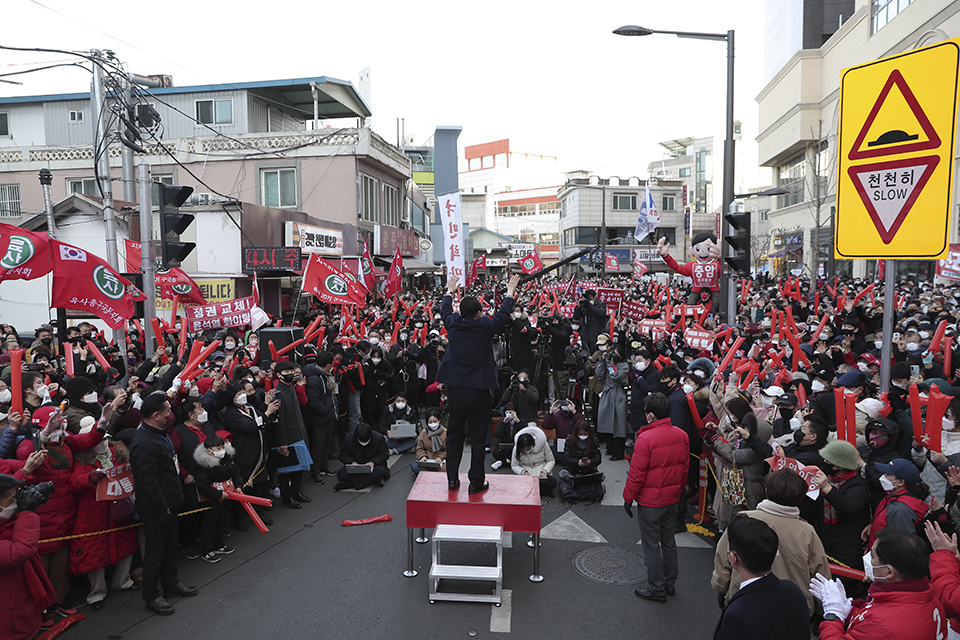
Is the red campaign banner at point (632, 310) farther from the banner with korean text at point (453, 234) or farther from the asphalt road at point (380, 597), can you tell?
the asphalt road at point (380, 597)

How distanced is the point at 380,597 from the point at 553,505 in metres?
3.13

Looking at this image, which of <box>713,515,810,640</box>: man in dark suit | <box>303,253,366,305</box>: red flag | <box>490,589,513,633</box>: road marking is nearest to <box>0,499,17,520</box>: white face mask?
<box>490,589,513,633</box>: road marking

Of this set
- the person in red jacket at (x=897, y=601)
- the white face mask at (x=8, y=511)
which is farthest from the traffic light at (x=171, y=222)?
the person in red jacket at (x=897, y=601)

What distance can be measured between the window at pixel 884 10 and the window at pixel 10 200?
1570 inches

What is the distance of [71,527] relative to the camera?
5539mm

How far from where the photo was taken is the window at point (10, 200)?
24562mm

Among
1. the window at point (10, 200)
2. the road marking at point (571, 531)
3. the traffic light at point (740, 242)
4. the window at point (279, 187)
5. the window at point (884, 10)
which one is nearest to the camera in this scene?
the road marking at point (571, 531)

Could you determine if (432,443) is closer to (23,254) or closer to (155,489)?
(155,489)

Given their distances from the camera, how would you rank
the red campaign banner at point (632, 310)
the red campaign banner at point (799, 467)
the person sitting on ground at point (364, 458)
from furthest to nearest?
the red campaign banner at point (632, 310) → the person sitting on ground at point (364, 458) → the red campaign banner at point (799, 467)

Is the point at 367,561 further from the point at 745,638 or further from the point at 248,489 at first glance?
the point at 745,638

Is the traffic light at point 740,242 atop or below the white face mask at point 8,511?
atop

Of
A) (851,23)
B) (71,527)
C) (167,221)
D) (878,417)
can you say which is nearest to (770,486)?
(878,417)

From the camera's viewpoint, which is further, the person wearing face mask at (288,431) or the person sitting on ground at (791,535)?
the person wearing face mask at (288,431)

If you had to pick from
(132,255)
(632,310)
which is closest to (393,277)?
(132,255)
